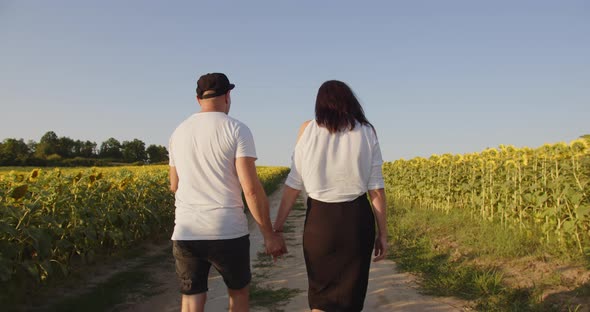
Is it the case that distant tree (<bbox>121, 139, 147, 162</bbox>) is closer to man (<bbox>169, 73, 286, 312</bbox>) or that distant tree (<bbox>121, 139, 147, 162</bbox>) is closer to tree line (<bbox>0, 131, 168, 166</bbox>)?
tree line (<bbox>0, 131, 168, 166</bbox>)

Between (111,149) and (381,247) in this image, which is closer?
(381,247)

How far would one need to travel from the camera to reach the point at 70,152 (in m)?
56.7

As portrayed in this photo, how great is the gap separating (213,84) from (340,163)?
919 mm

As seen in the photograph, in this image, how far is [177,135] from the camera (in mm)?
2791

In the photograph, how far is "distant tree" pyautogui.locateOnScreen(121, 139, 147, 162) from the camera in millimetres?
67213

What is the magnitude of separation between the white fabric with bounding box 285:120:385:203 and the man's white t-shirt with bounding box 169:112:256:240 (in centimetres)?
36

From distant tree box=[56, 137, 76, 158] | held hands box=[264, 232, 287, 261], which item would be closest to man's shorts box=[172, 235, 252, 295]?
held hands box=[264, 232, 287, 261]

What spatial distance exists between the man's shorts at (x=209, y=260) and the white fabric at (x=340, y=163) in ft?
1.83

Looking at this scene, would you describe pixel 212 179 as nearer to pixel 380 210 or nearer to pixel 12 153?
pixel 380 210

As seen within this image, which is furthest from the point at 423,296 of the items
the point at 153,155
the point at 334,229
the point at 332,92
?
the point at 153,155

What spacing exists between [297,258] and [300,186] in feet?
15.3

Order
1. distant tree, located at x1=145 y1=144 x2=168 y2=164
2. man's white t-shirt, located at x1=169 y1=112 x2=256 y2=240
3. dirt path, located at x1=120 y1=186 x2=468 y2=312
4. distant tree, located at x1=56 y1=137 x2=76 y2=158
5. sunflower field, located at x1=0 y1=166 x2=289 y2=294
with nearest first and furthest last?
man's white t-shirt, located at x1=169 y1=112 x2=256 y2=240
sunflower field, located at x1=0 y1=166 x2=289 y2=294
dirt path, located at x1=120 y1=186 x2=468 y2=312
distant tree, located at x1=56 y1=137 x2=76 y2=158
distant tree, located at x1=145 y1=144 x2=168 y2=164

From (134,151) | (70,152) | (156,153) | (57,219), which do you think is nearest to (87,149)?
(70,152)

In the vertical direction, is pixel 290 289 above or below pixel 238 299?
below
